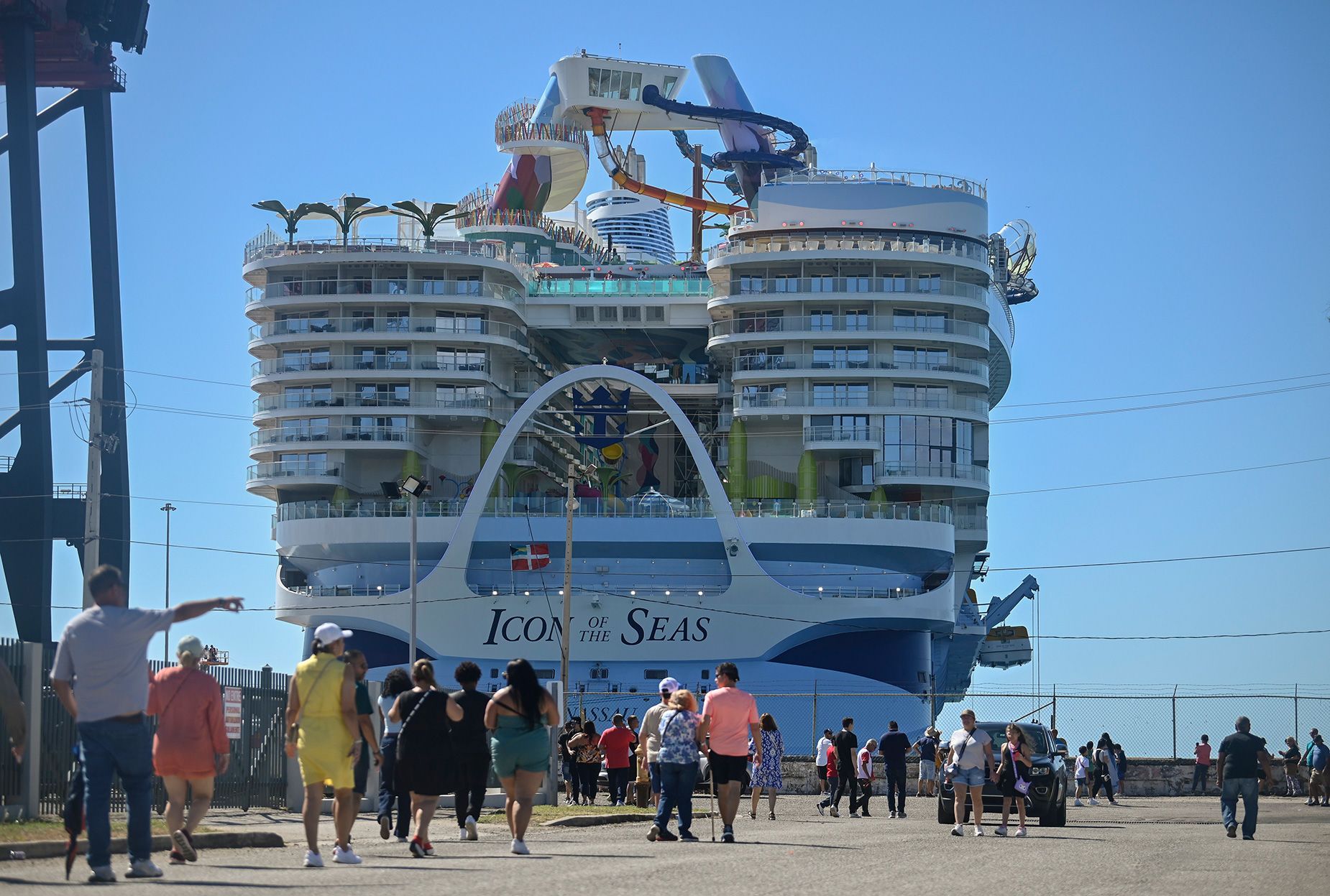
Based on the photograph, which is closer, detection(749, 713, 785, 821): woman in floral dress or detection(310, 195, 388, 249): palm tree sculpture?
detection(749, 713, 785, 821): woman in floral dress

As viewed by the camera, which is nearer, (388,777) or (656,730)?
(388,777)

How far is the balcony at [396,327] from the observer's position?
5384 centimetres

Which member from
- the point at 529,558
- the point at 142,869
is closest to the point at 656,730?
the point at 142,869

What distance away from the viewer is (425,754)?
1409cm

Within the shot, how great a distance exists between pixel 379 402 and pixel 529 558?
26.3 ft

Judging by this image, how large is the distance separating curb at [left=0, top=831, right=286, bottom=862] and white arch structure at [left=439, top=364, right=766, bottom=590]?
33.2 meters

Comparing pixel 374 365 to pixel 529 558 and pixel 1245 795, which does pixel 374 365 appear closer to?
pixel 529 558

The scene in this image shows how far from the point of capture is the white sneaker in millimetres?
11359

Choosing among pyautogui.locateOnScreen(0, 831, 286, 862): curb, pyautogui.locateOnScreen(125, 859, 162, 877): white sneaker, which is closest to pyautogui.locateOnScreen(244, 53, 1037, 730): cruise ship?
pyautogui.locateOnScreen(0, 831, 286, 862): curb

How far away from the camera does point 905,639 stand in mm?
50875

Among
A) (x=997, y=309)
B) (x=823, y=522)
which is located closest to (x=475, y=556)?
(x=823, y=522)

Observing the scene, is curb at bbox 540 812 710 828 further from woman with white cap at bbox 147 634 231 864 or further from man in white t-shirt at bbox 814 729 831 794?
man in white t-shirt at bbox 814 729 831 794

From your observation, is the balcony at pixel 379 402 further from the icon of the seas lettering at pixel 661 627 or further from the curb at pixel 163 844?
the curb at pixel 163 844

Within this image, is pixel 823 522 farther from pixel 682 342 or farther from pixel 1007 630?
pixel 1007 630
